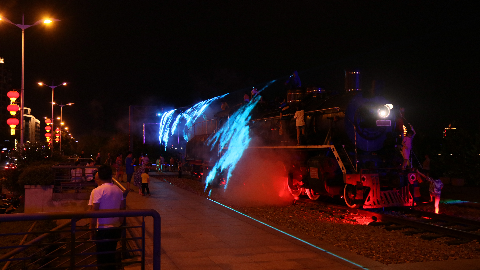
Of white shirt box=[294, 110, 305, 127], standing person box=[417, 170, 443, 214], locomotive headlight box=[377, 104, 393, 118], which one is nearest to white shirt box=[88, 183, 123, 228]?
white shirt box=[294, 110, 305, 127]

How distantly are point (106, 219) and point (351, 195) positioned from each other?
318 inches

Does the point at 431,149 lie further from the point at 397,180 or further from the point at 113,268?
the point at 113,268

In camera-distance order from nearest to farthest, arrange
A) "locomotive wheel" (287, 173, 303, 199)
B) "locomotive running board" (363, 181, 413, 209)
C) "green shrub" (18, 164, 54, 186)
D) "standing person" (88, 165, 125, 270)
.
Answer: "standing person" (88, 165, 125, 270) < "locomotive running board" (363, 181, 413, 209) < "green shrub" (18, 164, 54, 186) < "locomotive wheel" (287, 173, 303, 199)

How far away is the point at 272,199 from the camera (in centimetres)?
1405

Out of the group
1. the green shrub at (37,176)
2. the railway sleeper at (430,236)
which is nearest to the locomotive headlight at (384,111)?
the railway sleeper at (430,236)

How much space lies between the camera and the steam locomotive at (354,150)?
11.1 metres

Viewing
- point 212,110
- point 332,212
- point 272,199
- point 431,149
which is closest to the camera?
point 332,212

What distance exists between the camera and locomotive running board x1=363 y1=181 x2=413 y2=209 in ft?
36.0

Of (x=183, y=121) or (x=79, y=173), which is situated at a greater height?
(x=183, y=121)

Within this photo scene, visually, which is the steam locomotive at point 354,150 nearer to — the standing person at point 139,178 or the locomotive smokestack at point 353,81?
the locomotive smokestack at point 353,81

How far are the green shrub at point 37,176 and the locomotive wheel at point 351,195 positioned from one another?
9.53 meters

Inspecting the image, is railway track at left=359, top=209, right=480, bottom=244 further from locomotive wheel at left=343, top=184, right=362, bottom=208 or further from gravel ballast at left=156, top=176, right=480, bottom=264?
locomotive wheel at left=343, top=184, right=362, bottom=208

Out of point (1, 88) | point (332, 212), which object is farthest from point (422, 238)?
point (1, 88)

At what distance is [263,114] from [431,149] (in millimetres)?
12886
